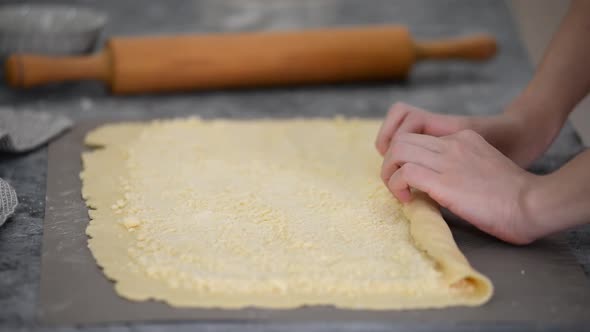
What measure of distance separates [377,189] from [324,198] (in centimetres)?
11

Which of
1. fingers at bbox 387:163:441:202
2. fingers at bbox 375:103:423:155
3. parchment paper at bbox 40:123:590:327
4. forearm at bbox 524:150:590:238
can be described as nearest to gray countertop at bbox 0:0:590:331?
parchment paper at bbox 40:123:590:327

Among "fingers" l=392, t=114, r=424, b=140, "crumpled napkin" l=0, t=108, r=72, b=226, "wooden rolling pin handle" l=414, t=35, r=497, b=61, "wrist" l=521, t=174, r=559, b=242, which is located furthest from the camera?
"wooden rolling pin handle" l=414, t=35, r=497, b=61

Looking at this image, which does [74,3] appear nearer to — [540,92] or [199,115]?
[199,115]

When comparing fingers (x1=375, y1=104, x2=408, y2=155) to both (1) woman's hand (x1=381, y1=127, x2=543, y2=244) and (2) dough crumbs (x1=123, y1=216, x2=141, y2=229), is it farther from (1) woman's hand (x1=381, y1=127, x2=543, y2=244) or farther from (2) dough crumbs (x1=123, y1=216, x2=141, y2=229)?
(2) dough crumbs (x1=123, y1=216, x2=141, y2=229)

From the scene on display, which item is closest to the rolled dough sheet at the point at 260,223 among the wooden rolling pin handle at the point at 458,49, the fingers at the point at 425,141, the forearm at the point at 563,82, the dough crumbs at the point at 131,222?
the dough crumbs at the point at 131,222

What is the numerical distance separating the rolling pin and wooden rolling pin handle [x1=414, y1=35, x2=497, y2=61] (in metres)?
0.05

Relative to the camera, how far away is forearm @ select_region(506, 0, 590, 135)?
1.52m

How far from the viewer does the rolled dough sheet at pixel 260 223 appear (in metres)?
1.14

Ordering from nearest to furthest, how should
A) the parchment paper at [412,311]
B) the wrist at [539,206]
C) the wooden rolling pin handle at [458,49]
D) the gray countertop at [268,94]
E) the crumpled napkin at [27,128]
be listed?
the parchment paper at [412,311] < the wrist at [539,206] < the gray countertop at [268,94] < the crumpled napkin at [27,128] < the wooden rolling pin handle at [458,49]

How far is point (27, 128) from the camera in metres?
1.77

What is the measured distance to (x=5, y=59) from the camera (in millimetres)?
2178

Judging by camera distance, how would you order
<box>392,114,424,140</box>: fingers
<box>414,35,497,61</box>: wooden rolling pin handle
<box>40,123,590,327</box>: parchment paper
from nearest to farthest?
1. <box>40,123,590,327</box>: parchment paper
2. <box>392,114,424,140</box>: fingers
3. <box>414,35,497,61</box>: wooden rolling pin handle

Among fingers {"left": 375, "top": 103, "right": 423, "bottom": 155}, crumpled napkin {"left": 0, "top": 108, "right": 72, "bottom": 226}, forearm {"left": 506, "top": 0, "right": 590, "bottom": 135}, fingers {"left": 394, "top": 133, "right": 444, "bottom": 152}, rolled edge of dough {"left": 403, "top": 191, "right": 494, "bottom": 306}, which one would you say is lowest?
crumpled napkin {"left": 0, "top": 108, "right": 72, "bottom": 226}

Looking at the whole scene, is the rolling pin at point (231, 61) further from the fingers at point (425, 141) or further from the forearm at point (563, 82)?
the fingers at point (425, 141)
